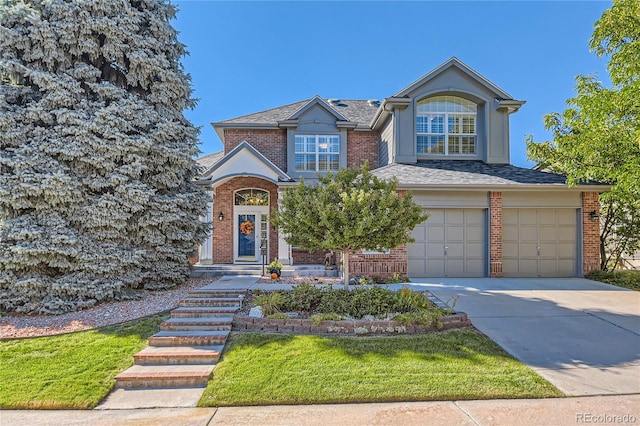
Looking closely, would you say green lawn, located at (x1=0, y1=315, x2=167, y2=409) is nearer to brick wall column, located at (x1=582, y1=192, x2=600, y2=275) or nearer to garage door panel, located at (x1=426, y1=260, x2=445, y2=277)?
garage door panel, located at (x1=426, y1=260, x2=445, y2=277)

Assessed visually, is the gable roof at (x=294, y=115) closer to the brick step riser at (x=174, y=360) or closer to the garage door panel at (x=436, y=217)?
the garage door panel at (x=436, y=217)

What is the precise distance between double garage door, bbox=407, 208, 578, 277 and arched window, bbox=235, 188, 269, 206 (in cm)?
617

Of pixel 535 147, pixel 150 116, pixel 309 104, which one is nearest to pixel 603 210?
pixel 535 147

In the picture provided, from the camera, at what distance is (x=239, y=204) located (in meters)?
13.5

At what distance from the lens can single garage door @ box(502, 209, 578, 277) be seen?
37.6 ft

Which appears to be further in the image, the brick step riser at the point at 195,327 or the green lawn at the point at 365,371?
the brick step riser at the point at 195,327

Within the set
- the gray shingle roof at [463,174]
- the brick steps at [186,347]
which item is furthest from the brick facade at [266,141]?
the brick steps at [186,347]

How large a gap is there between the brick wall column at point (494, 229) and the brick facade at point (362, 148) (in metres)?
5.30

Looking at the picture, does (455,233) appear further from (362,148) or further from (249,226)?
(249,226)

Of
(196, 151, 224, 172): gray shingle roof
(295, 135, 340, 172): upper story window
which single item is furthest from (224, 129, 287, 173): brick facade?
(196, 151, 224, 172): gray shingle roof

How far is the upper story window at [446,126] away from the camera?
43.2 ft

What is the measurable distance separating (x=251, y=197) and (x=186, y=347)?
28.2 ft

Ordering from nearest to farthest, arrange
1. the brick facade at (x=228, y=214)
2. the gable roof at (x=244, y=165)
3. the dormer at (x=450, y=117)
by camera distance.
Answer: the gable roof at (x=244, y=165)
the dormer at (x=450, y=117)
the brick facade at (x=228, y=214)

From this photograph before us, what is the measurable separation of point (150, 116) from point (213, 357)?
657 centimetres
